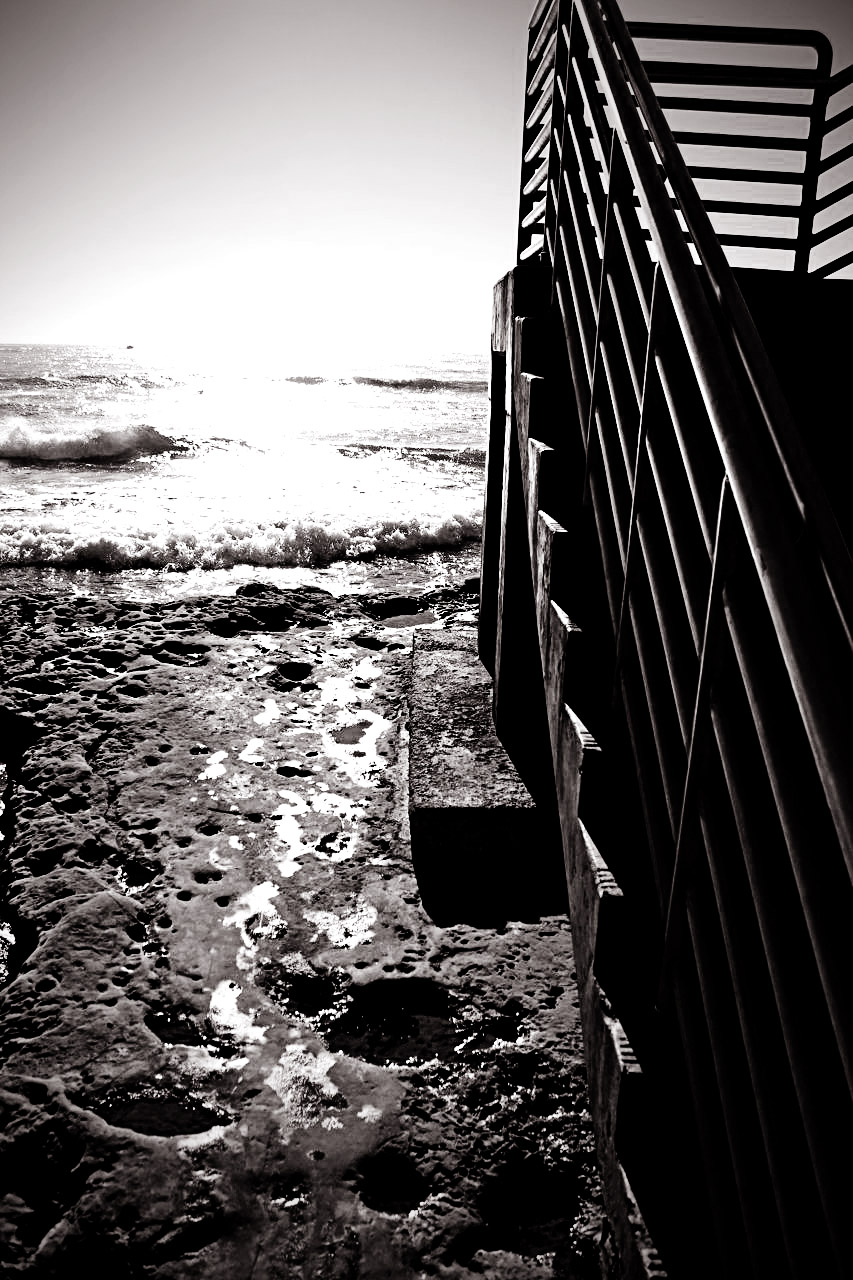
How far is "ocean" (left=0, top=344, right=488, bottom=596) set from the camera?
26.3 feet

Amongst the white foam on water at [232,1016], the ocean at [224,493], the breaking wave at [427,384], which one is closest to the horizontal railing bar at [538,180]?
the white foam on water at [232,1016]

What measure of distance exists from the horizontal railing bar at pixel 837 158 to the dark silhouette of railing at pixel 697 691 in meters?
1.98

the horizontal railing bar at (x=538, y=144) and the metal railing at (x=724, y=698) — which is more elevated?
the horizontal railing bar at (x=538, y=144)

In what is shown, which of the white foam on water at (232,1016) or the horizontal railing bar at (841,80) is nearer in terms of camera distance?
the white foam on water at (232,1016)

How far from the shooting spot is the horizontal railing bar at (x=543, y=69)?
10.5ft

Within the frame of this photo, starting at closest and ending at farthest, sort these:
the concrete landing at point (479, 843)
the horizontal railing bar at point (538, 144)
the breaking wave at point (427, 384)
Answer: the concrete landing at point (479, 843), the horizontal railing bar at point (538, 144), the breaking wave at point (427, 384)

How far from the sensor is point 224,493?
38.6ft

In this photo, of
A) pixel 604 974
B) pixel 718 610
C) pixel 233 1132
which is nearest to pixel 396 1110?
pixel 233 1132

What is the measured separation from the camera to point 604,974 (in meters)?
1.72

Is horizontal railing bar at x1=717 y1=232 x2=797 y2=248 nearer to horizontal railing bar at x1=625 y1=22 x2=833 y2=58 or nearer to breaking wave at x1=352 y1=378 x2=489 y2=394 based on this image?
horizontal railing bar at x1=625 y1=22 x2=833 y2=58

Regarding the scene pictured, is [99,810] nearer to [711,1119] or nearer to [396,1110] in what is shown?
[396,1110]

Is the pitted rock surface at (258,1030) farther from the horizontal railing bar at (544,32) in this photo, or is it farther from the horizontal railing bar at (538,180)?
the horizontal railing bar at (544,32)

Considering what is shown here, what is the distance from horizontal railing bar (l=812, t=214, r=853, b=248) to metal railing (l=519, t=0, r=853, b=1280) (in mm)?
2270

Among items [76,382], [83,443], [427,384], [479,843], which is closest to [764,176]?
[479,843]
